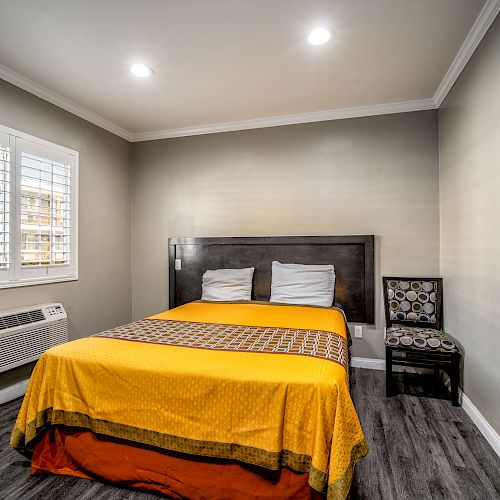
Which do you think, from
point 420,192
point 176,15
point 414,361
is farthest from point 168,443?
point 420,192

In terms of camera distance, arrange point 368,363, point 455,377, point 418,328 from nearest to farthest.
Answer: point 455,377 < point 418,328 < point 368,363

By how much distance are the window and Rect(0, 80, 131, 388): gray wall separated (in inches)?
3.9

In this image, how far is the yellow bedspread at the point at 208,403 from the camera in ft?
4.60

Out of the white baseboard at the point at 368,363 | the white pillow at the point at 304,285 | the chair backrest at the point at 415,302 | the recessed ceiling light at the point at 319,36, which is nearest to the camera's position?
the recessed ceiling light at the point at 319,36

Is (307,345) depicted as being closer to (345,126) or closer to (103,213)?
(345,126)

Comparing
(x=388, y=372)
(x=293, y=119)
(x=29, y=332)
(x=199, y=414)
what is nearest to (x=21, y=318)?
(x=29, y=332)

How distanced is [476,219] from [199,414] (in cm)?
225

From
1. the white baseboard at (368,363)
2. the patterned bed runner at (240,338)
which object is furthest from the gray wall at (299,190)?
the patterned bed runner at (240,338)

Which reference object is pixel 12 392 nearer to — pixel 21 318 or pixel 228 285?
pixel 21 318

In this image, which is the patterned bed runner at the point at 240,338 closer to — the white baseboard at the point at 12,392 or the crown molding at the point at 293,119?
the white baseboard at the point at 12,392

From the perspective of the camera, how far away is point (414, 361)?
2738 mm

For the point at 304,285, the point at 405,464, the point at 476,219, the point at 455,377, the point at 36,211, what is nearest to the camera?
the point at 405,464

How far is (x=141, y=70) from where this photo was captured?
2672 mm

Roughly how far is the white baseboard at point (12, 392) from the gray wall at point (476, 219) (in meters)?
3.52
